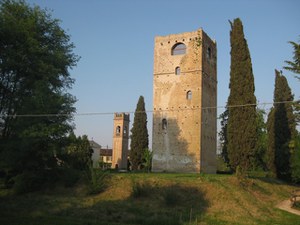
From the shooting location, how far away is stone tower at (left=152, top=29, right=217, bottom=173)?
1104 inches

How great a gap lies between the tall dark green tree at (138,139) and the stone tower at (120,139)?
55.9 ft

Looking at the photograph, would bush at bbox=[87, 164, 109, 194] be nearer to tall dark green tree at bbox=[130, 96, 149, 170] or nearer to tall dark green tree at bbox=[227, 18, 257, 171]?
tall dark green tree at bbox=[227, 18, 257, 171]

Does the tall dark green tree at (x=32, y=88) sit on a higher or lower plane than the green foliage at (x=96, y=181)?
higher

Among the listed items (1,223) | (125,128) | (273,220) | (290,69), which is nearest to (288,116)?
(290,69)

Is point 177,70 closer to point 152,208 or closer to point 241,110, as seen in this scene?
point 241,110

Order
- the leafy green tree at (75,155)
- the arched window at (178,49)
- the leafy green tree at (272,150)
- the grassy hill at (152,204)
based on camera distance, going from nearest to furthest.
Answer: the grassy hill at (152,204)
the leafy green tree at (75,155)
the arched window at (178,49)
the leafy green tree at (272,150)

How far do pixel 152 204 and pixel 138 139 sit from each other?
20195 mm

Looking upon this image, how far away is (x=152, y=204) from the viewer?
1658 cm

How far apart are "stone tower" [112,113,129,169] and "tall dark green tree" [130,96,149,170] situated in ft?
55.9

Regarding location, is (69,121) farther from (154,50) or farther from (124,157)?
(124,157)

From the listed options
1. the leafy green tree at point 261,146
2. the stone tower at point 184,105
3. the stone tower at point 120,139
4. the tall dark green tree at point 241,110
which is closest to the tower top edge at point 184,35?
the stone tower at point 184,105

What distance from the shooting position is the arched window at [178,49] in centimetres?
2983

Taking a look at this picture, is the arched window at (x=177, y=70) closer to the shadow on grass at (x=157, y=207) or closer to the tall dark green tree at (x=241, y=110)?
the tall dark green tree at (x=241, y=110)

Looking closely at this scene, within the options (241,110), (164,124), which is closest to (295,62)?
(241,110)
